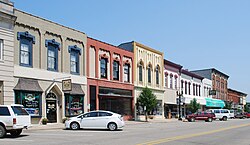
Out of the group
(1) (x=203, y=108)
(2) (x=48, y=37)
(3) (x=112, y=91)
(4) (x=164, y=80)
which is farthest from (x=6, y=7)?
(1) (x=203, y=108)

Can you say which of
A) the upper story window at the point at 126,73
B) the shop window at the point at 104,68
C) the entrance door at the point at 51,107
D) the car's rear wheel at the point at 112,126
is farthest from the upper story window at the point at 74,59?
the car's rear wheel at the point at 112,126

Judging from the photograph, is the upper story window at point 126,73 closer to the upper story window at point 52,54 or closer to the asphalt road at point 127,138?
the upper story window at point 52,54

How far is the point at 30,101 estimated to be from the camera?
29328 mm

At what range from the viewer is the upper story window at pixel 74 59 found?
34719mm

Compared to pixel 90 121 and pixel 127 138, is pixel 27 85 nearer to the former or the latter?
pixel 90 121

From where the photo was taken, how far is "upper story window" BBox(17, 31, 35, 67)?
2894 centimetres

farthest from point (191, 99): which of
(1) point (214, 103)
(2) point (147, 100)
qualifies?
(2) point (147, 100)

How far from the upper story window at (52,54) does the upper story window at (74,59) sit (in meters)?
2.02

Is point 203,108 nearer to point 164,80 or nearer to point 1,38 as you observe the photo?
point 164,80

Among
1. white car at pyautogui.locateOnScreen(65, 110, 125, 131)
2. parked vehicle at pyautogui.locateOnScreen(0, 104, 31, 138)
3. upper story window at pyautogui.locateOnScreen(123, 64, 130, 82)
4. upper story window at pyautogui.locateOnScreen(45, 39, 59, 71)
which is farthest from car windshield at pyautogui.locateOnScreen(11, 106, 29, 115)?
upper story window at pyautogui.locateOnScreen(123, 64, 130, 82)

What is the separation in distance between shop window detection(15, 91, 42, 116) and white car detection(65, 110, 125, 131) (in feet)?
16.0

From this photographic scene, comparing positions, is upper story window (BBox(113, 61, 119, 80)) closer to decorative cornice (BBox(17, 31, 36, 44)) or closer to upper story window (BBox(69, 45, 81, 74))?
upper story window (BBox(69, 45, 81, 74))

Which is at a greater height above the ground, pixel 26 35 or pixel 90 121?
pixel 26 35

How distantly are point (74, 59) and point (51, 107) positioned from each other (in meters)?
5.59
